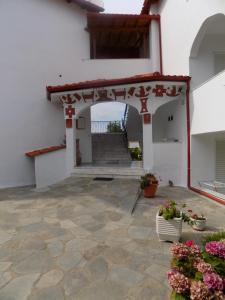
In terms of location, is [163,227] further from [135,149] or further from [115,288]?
[135,149]

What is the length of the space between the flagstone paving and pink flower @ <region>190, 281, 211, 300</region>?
94 centimetres

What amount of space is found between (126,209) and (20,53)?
321 inches

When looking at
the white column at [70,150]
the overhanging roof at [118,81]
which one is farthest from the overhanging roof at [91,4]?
the white column at [70,150]

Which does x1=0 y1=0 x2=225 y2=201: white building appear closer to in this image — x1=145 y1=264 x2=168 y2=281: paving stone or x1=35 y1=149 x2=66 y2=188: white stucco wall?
x1=35 y1=149 x2=66 y2=188: white stucco wall

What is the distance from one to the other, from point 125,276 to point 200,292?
1.42 meters

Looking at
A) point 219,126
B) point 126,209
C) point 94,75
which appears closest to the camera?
point 126,209

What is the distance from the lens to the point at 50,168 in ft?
30.4

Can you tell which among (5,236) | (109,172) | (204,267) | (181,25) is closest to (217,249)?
(204,267)

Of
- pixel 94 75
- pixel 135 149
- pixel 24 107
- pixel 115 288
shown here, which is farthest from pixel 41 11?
pixel 115 288

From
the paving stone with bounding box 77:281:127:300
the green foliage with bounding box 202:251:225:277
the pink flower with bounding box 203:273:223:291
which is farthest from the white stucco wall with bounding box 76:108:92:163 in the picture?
the pink flower with bounding box 203:273:223:291

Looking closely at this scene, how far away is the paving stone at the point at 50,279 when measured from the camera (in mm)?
2920

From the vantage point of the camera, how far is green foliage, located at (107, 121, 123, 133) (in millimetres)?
15576

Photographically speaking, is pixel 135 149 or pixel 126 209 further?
pixel 135 149

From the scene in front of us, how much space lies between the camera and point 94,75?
11.2m
